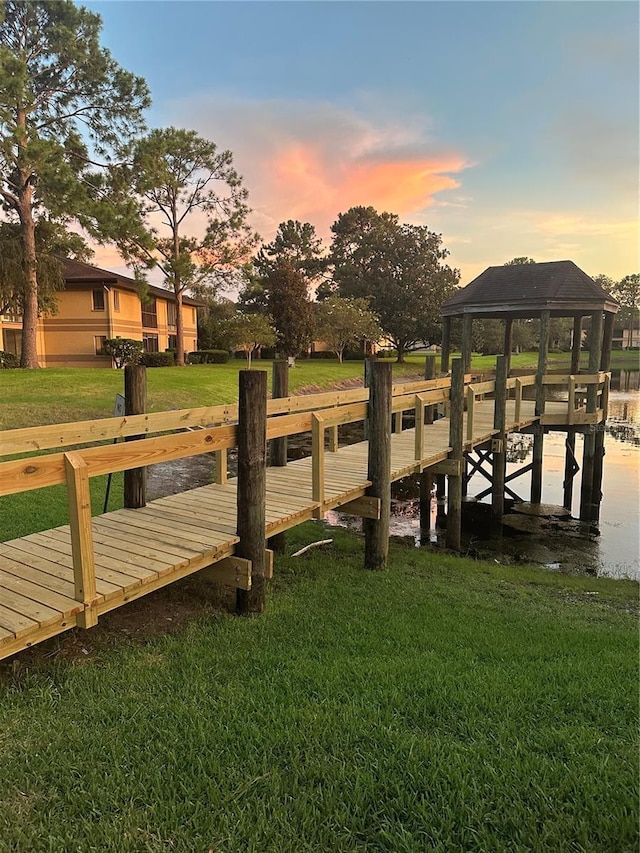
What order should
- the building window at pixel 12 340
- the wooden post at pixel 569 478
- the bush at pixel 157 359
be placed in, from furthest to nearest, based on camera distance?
the bush at pixel 157 359
the building window at pixel 12 340
the wooden post at pixel 569 478

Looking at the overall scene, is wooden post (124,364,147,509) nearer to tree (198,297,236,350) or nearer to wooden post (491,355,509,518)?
wooden post (491,355,509,518)

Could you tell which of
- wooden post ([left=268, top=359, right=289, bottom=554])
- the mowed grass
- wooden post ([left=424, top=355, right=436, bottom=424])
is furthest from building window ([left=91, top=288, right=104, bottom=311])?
the mowed grass

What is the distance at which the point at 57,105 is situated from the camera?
25.0 metres

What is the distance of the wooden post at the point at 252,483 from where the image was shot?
466 cm

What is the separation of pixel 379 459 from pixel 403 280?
153 ft

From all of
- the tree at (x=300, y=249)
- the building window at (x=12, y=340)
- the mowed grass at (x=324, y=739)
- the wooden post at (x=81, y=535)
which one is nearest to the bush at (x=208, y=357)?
the building window at (x=12, y=340)

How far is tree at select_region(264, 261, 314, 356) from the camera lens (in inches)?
1748

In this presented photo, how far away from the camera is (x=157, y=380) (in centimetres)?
2372

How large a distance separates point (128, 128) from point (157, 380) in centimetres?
1242

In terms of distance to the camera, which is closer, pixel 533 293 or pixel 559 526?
pixel 559 526

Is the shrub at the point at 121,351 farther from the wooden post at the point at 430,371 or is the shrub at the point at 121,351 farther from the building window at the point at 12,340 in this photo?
the wooden post at the point at 430,371

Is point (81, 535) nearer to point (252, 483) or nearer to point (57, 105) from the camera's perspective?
point (252, 483)

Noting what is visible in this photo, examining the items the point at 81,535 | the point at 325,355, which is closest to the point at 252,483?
the point at 81,535

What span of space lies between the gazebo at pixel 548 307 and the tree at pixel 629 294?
82495mm
